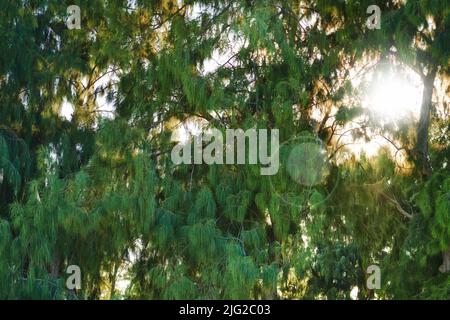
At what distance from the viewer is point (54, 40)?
262 inches

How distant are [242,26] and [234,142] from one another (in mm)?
845

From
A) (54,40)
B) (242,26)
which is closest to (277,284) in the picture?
(242,26)

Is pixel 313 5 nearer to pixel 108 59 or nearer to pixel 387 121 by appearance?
pixel 387 121

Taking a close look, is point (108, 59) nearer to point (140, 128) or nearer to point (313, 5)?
point (140, 128)

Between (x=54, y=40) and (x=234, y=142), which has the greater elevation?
(x=54, y=40)

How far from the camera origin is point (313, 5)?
20.3 ft

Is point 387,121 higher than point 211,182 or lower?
higher

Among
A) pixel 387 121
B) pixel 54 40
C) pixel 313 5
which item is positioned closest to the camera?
pixel 387 121

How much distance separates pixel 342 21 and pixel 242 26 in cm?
94
